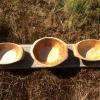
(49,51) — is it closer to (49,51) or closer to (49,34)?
(49,51)

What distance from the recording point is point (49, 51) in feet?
11.3

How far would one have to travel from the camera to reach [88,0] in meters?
3.79

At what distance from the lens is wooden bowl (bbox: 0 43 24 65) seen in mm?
3334

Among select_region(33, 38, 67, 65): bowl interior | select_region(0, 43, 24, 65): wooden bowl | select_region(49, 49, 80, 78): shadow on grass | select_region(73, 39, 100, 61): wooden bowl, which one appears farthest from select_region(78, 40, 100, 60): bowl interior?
select_region(0, 43, 24, 65): wooden bowl

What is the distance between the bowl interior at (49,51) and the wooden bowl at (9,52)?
18cm

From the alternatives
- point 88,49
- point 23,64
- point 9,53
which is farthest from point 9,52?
point 88,49

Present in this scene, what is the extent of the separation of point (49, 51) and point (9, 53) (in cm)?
42

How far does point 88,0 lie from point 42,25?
60cm

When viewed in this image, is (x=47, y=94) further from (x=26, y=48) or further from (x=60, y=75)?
(x=26, y=48)

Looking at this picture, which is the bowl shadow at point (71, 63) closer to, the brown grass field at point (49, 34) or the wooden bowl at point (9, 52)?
the brown grass field at point (49, 34)

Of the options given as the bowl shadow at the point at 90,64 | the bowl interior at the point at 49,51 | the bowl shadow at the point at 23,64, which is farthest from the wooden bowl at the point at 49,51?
the bowl shadow at the point at 90,64

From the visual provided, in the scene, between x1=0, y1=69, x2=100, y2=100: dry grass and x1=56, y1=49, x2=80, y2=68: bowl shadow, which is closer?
x1=0, y1=69, x2=100, y2=100: dry grass

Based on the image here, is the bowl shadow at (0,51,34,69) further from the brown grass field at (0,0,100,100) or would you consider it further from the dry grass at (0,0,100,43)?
the dry grass at (0,0,100,43)

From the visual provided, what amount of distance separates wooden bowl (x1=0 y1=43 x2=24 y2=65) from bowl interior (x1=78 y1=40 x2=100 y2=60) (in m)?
0.63
